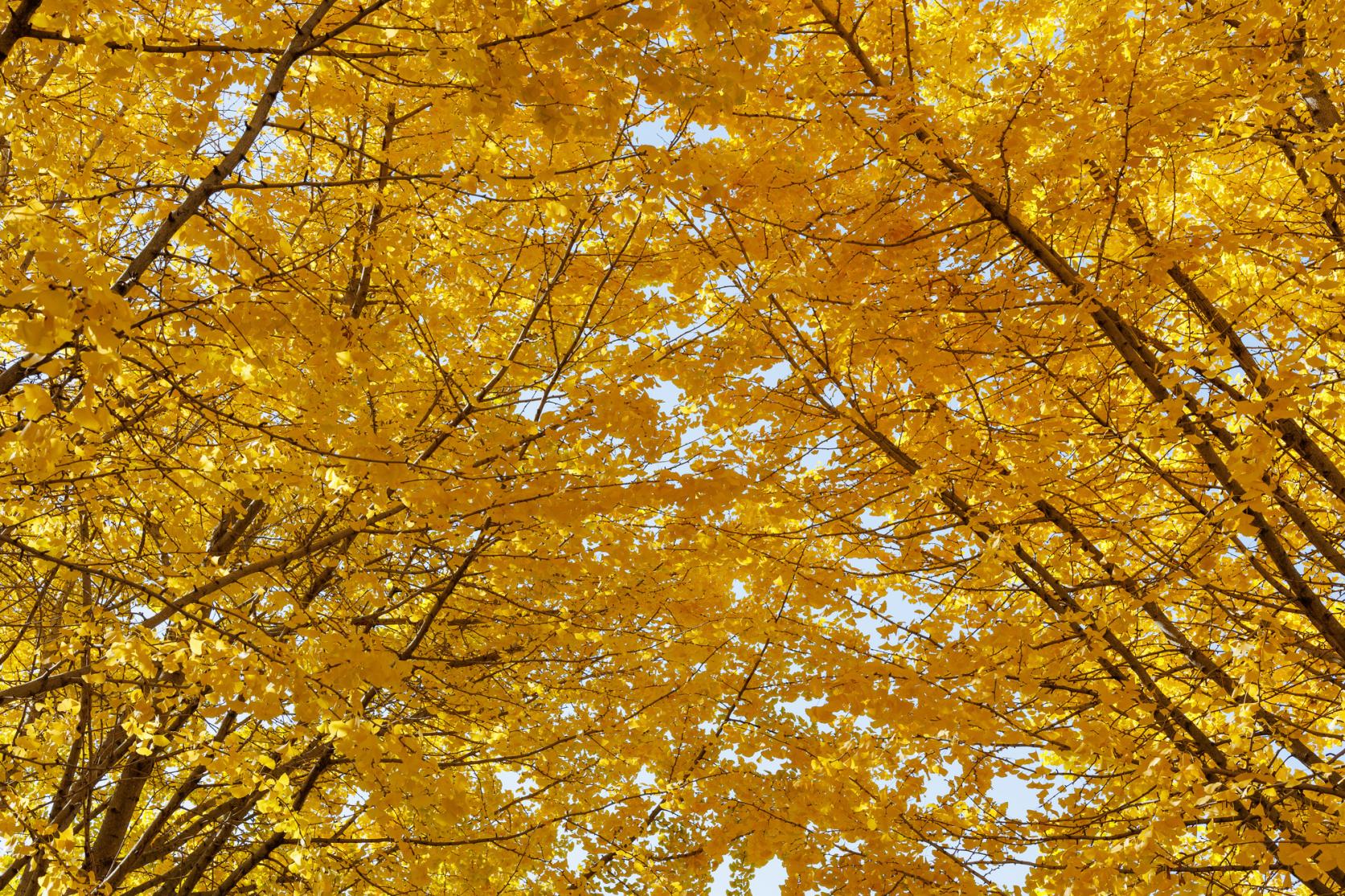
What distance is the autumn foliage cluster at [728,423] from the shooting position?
2977 millimetres

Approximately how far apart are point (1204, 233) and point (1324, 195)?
1317 millimetres

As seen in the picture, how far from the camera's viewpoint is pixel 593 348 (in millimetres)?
3920

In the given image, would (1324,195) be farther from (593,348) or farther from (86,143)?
(86,143)

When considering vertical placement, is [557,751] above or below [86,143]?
below

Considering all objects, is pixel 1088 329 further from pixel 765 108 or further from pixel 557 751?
pixel 557 751

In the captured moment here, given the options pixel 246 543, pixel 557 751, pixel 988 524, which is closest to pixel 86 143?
pixel 246 543

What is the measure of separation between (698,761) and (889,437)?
209 centimetres

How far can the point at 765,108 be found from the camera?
3.78 metres

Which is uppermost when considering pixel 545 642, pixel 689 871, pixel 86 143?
pixel 86 143

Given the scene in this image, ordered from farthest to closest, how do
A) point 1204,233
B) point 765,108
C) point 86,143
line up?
point 86,143 < point 765,108 < point 1204,233

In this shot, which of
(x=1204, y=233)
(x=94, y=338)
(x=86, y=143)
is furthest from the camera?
(x=86, y=143)

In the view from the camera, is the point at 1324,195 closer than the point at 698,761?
Yes

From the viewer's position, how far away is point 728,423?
4074mm

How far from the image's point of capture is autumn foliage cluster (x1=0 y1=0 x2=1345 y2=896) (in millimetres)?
2977
